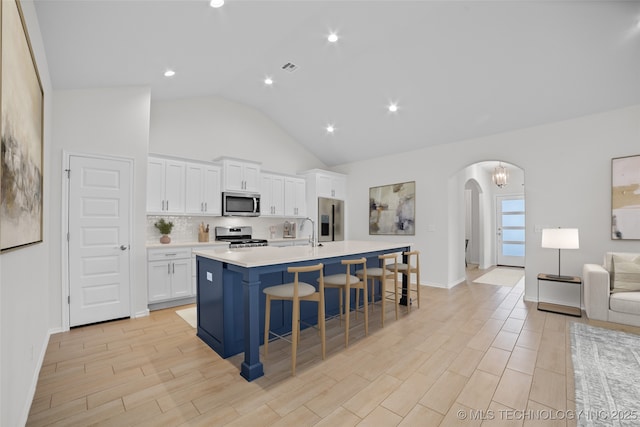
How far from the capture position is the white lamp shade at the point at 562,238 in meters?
3.63

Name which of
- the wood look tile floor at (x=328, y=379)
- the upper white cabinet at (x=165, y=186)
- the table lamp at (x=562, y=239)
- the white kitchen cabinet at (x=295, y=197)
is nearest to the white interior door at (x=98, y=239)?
the wood look tile floor at (x=328, y=379)

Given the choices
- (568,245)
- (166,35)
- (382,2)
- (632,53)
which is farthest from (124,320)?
(632,53)

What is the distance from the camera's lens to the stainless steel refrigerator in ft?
21.6

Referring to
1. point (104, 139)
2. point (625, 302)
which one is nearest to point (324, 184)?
point (104, 139)

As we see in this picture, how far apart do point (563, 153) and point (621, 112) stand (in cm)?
71

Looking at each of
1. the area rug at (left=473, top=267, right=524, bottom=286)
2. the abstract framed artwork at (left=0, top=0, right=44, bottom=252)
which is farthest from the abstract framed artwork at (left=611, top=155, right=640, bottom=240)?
the abstract framed artwork at (left=0, top=0, right=44, bottom=252)

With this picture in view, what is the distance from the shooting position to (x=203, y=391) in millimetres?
2068

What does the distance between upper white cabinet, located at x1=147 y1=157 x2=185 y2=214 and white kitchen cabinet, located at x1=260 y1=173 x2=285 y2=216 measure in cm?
156

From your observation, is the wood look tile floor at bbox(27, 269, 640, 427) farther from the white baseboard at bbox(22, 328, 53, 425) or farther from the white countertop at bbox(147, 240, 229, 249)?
the white countertop at bbox(147, 240, 229, 249)

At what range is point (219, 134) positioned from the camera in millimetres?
5387

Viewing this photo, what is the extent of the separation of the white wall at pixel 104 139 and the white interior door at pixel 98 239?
94 mm

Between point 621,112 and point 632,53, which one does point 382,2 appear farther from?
point 621,112

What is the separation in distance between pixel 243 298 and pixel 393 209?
14.4 ft

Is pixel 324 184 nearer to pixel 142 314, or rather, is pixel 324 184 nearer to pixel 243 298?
pixel 142 314
